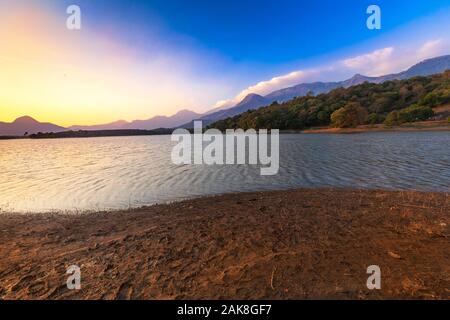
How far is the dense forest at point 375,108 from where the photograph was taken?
92363 mm

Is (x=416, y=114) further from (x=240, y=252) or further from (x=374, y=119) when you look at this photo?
(x=240, y=252)

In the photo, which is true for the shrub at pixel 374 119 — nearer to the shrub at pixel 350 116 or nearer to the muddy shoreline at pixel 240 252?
the shrub at pixel 350 116

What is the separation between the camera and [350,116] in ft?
341

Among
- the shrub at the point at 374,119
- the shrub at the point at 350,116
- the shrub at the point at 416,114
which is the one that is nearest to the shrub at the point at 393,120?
the shrub at the point at 416,114

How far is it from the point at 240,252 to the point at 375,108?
139503mm

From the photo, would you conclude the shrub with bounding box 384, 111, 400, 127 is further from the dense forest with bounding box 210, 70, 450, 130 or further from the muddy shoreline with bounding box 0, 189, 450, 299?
the muddy shoreline with bounding box 0, 189, 450, 299

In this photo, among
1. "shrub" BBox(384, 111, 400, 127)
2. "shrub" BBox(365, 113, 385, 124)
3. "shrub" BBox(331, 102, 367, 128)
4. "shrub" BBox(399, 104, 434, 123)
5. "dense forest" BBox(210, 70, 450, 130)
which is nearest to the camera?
"shrub" BBox(399, 104, 434, 123)

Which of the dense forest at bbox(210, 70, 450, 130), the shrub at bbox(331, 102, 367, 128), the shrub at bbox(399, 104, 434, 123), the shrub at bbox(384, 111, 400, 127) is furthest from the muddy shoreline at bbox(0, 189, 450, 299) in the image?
the shrub at bbox(331, 102, 367, 128)

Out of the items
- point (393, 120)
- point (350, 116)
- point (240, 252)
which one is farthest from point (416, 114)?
point (240, 252)

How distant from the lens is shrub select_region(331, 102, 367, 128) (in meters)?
103

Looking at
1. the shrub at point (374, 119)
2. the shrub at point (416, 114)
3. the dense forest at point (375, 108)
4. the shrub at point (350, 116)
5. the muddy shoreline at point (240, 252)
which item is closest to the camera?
the muddy shoreline at point (240, 252)

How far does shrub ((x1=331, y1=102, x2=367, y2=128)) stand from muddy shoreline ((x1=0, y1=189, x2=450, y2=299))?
346 ft
